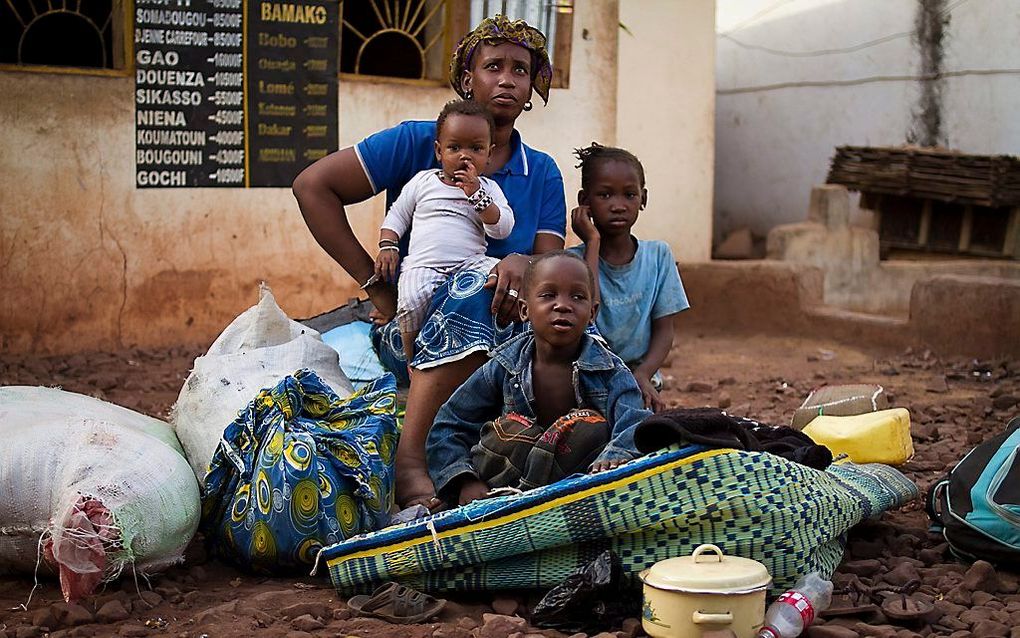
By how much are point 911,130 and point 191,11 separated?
703 cm

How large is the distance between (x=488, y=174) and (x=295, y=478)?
1.31 m

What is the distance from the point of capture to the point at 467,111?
12.4 feet

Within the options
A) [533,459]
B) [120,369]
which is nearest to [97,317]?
[120,369]

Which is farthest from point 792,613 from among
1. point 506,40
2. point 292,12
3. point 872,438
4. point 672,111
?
point 672,111

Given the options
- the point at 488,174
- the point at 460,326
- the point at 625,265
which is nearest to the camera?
the point at 460,326

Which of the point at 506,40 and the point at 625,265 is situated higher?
the point at 506,40

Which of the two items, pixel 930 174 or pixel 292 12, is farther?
pixel 930 174

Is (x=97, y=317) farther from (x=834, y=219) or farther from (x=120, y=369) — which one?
(x=834, y=219)

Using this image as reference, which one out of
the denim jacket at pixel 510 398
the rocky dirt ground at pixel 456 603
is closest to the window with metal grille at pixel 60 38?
the denim jacket at pixel 510 398

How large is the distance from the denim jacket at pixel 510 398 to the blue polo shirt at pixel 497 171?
1.98ft

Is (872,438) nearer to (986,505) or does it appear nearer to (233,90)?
(986,505)

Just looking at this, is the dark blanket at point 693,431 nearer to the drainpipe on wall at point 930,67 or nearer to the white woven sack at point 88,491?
the white woven sack at point 88,491

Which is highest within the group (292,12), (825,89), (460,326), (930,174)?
(825,89)

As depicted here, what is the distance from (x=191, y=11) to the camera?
278 inches
